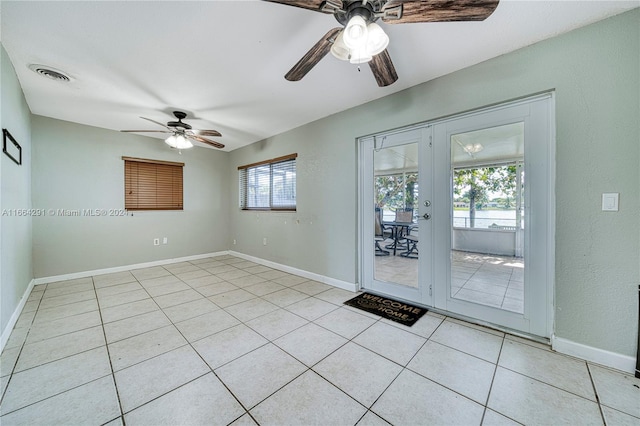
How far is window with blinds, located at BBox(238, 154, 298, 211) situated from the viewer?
4227 mm

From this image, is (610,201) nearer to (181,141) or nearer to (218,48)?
(218,48)

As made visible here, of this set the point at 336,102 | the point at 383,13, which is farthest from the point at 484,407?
the point at 336,102

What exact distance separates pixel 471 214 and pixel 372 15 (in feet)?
6.48

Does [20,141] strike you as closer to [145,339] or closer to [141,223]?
[141,223]

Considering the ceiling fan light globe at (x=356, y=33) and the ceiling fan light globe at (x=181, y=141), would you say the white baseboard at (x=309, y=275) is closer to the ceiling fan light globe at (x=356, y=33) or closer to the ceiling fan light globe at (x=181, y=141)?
the ceiling fan light globe at (x=181, y=141)

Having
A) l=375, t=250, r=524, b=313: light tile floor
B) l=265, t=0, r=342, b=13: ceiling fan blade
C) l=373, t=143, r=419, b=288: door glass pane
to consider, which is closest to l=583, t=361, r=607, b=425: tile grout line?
l=375, t=250, r=524, b=313: light tile floor

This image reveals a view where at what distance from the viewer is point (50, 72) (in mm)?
2338

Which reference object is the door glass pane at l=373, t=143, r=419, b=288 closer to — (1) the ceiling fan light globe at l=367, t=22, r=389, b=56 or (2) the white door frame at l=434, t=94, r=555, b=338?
(2) the white door frame at l=434, t=94, r=555, b=338

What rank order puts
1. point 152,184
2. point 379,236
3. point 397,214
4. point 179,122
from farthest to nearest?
point 152,184
point 179,122
point 379,236
point 397,214

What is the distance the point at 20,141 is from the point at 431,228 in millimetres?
4729

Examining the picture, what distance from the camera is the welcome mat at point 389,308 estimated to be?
2.44 metres

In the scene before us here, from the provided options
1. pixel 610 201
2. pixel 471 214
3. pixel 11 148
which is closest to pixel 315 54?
pixel 471 214

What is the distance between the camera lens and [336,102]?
3057 mm

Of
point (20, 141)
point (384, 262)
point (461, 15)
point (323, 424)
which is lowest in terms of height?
point (323, 424)
